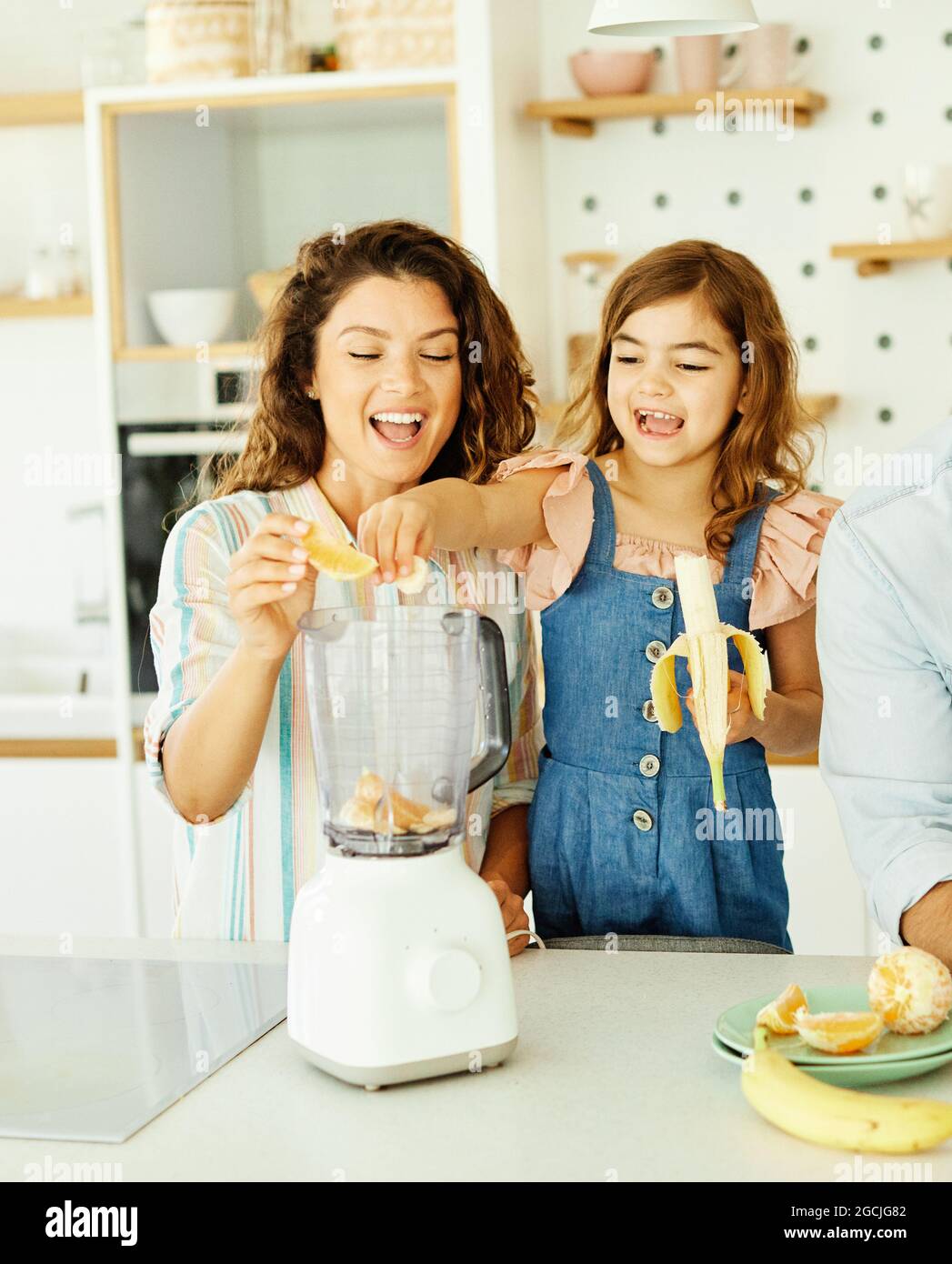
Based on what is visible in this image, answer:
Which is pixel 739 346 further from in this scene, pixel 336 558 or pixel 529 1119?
pixel 529 1119

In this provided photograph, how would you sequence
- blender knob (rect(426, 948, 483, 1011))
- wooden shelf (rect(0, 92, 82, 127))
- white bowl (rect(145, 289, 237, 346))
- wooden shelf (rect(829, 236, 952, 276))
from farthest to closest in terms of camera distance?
wooden shelf (rect(0, 92, 82, 127)), white bowl (rect(145, 289, 237, 346)), wooden shelf (rect(829, 236, 952, 276)), blender knob (rect(426, 948, 483, 1011))

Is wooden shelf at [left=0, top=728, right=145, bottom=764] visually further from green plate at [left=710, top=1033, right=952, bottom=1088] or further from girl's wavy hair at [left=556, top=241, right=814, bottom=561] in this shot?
green plate at [left=710, top=1033, right=952, bottom=1088]

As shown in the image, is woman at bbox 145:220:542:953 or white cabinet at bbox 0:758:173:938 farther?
white cabinet at bbox 0:758:173:938

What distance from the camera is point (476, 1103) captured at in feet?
3.34

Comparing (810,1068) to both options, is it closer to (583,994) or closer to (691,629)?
Result: (583,994)

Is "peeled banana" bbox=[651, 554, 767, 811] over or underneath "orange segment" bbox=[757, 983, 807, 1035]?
over

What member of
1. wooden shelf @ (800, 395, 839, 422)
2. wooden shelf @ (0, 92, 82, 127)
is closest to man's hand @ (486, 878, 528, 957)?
wooden shelf @ (800, 395, 839, 422)

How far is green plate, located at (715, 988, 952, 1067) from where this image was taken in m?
1.01

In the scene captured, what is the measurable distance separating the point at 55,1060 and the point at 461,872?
13.4 inches

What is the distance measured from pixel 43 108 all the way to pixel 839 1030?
8.56 feet

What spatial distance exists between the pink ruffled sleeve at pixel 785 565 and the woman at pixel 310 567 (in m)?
0.26

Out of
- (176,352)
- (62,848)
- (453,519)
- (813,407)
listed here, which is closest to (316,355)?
(453,519)

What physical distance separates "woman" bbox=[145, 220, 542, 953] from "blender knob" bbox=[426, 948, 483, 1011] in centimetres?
32

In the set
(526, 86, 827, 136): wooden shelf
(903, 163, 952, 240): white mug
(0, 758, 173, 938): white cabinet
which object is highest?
(526, 86, 827, 136): wooden shelf
